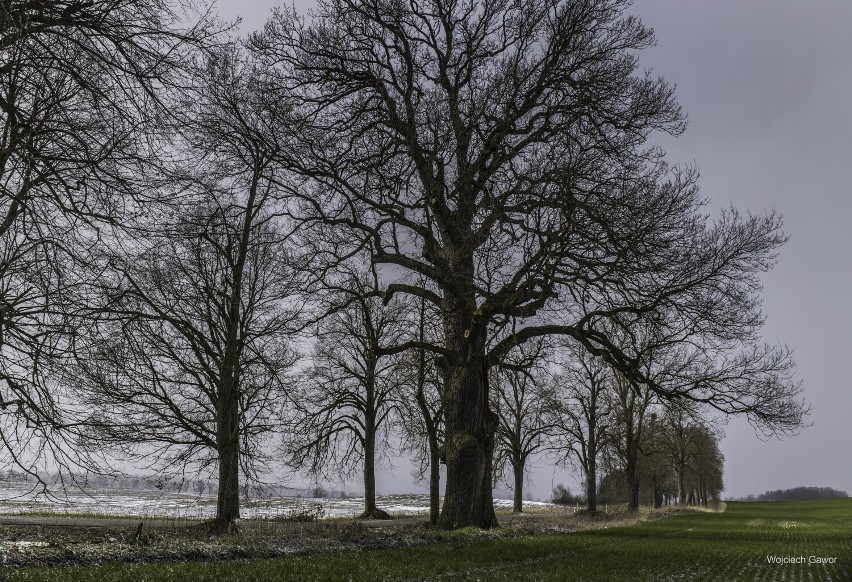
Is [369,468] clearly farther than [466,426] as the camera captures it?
Yes

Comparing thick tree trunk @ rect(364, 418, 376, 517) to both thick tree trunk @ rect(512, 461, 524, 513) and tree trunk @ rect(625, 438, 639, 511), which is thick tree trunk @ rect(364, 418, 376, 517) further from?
tree trunk @ rect(625, 438, 639, 511)

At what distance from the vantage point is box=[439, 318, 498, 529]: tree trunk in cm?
1647

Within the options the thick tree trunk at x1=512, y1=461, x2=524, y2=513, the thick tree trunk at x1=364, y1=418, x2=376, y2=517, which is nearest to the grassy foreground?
the thick tree trunk at x1=364, y1=418, x2=376, y2=517

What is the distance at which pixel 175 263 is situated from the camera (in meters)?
17.1

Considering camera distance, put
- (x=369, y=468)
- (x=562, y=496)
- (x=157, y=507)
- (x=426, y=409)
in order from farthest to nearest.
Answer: (x=562, y=496)
(x=157, y=507)
(x=369, y=468)
(x=426, y=409)

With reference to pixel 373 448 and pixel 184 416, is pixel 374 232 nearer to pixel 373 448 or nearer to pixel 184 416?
pixel 184 416

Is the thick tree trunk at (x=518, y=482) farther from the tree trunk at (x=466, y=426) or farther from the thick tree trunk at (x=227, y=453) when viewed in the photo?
the thick tree trunk at (x=227, y=453)

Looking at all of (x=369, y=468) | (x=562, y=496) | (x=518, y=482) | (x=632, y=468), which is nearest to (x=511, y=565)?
(x=369, y=468)

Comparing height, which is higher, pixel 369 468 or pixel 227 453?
pixel 227 453

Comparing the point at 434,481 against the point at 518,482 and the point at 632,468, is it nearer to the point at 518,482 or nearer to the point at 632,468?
the point at 518,482

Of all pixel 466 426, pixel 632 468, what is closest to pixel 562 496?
pixel 632 468

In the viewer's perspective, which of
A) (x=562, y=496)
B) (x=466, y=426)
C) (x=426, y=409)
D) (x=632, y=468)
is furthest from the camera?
(x=562, y=496)

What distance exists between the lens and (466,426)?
1672 cm

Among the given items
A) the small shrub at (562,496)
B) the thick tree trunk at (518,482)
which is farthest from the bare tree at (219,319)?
the small shrub at (562,496)
